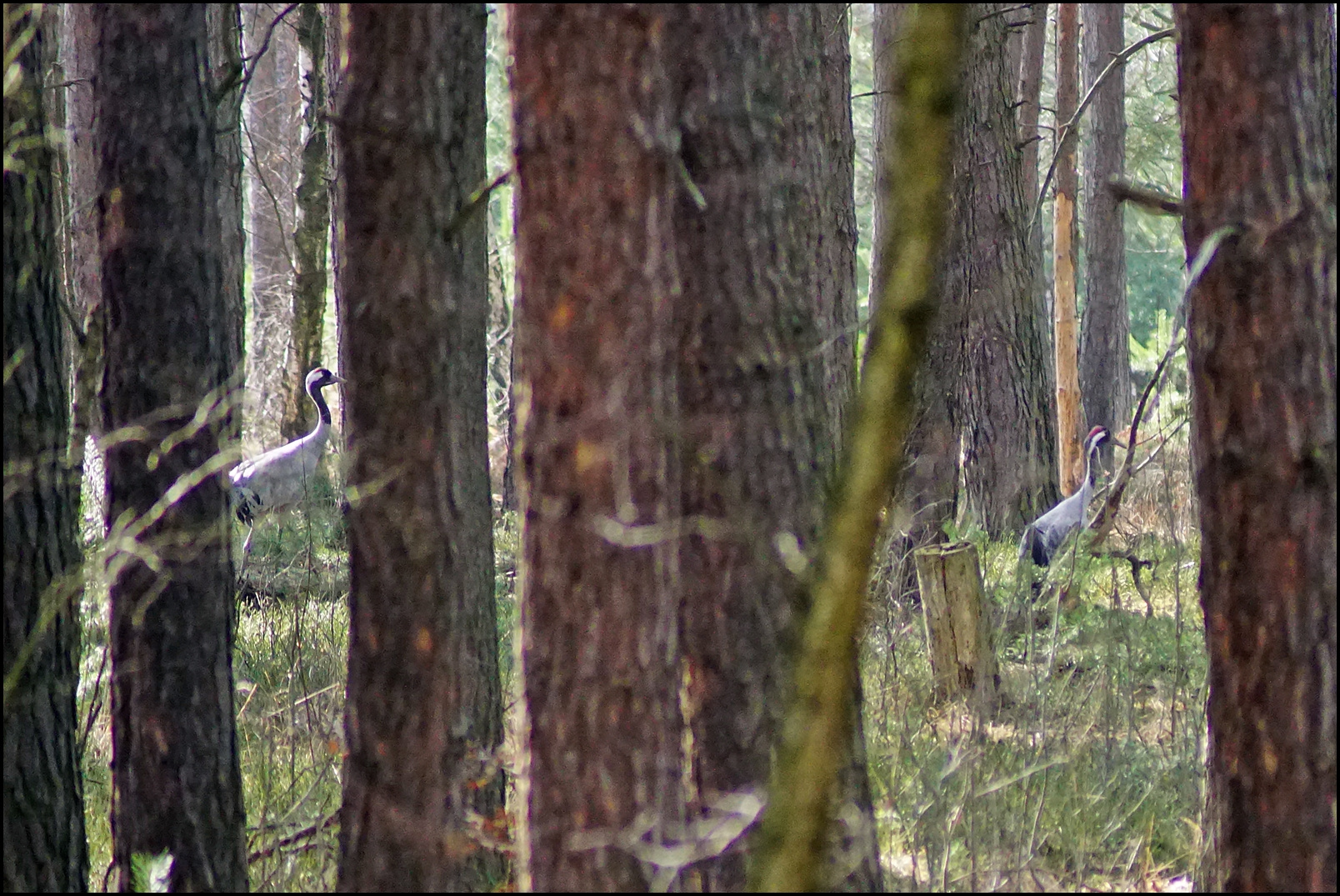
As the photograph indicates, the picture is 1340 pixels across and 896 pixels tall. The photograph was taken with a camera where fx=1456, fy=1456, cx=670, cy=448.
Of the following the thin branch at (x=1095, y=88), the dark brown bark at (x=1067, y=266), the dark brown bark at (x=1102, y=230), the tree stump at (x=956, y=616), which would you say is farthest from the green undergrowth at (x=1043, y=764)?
the dark brown bark at (x=1102, y=230)

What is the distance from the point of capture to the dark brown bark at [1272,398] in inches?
130

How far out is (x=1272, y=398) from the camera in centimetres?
332

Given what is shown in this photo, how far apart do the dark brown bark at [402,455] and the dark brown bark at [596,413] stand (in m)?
0.74

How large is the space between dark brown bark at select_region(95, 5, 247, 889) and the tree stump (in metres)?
3.51

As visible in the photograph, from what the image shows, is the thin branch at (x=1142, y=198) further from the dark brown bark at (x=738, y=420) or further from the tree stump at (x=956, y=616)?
the tree stump at (x=956, y=616)

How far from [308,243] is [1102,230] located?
9.32 meters

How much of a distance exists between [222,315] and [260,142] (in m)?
19.4

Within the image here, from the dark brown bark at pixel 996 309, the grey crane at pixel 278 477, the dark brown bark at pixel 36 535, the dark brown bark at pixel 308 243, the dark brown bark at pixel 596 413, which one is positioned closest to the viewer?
the dark brown bark at pixel 596 413

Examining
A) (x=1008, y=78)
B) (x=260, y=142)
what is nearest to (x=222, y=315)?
(x=1008, y=78)

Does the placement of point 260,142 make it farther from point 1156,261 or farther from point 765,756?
point 1156,261

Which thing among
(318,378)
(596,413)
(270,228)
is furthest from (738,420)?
(270,228)

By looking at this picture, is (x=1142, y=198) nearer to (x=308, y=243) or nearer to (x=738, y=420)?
(x=738, y=420)

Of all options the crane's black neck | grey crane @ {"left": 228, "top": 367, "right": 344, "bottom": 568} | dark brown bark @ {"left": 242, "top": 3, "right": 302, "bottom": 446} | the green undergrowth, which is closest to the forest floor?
the green undergrowth

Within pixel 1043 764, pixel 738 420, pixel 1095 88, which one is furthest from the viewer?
pixel 1095 88
